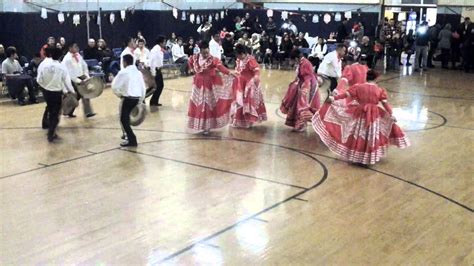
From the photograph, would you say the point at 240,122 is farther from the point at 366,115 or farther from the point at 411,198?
the point at 411,198

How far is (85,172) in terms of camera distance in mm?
7109

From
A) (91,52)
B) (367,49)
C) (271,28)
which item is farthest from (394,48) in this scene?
(91,52)

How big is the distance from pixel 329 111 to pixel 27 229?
4.22 m

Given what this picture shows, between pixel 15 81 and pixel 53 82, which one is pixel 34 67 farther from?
pixel 53 82

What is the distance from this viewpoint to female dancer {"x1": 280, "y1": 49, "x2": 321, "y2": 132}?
9.12 m

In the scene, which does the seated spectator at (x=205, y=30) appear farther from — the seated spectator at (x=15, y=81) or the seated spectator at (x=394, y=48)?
Answer: the seated spectator at (x=15, y=81)

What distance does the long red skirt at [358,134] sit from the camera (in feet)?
24.4

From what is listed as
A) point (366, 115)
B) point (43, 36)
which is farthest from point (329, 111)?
point (43, 36)

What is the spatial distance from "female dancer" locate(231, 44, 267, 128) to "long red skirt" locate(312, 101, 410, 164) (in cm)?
188

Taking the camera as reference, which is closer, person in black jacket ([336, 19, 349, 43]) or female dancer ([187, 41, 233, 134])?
female dancer ([187, 41, 233, 134])

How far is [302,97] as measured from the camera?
30.2 feet

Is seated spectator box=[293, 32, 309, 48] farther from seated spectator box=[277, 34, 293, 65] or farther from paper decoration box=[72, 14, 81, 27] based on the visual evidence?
paper decoration box=[72, 14, 81, 27]

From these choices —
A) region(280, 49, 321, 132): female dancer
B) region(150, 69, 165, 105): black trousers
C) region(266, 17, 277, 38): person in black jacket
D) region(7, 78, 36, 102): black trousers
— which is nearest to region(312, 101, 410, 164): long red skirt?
region(280, 49, 321, 132): female dancer

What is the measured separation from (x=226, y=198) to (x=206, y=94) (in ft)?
10.1
